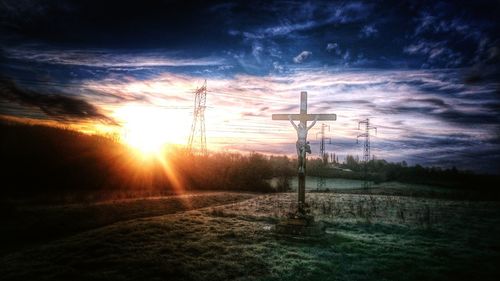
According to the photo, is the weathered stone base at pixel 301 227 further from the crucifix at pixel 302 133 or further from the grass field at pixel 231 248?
the crucifix at pixel 302 133

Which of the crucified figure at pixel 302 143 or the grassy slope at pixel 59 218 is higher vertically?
the crucified figure at pixel 302 143

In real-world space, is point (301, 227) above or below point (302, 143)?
below

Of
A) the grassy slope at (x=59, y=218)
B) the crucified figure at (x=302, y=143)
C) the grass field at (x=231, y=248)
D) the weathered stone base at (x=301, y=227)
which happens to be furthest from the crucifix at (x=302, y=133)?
the grassy slope at (x=59, y=218)

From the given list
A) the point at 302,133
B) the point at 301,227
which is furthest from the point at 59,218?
the point at 302,133

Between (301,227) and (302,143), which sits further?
(302,143)

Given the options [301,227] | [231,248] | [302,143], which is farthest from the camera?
[302,143]

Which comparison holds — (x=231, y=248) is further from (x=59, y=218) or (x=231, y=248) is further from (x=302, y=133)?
(x=59, y=218)

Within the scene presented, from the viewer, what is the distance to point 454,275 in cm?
1126

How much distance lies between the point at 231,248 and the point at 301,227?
3651mm

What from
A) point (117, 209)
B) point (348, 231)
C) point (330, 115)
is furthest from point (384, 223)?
point (117, 209)

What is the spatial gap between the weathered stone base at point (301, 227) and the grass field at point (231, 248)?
427mm

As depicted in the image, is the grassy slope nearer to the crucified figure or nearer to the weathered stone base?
the weathered stone base

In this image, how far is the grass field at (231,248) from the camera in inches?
441

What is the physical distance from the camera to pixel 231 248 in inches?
547
